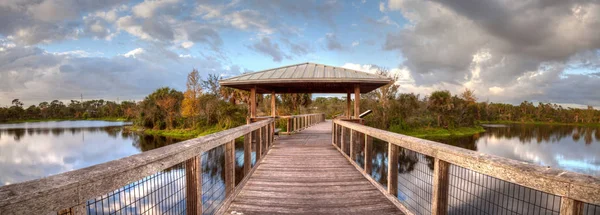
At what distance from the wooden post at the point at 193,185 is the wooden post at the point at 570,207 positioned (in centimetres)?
269

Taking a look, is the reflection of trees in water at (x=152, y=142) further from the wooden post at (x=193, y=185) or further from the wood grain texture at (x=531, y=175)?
the wood grain texture at (x=531, y=175)

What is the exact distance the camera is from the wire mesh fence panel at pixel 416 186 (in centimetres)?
328

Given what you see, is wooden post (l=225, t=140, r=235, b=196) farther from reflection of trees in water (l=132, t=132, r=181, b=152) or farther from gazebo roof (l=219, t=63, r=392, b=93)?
reflection of trees in water (l=132, t=132, r=181, b=152)

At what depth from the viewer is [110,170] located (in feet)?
4.66

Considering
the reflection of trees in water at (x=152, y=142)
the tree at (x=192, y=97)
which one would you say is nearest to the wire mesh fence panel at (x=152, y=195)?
the reflection of trees in water at (x=152, y=142)

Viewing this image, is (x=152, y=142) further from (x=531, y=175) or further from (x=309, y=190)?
(x=531, y=175)

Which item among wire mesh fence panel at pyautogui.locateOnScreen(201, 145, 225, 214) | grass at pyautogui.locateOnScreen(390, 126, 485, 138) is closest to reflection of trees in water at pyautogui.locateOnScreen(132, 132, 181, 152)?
wire mesh fence panel at pyautogui.locateOnScreen(201, 145, 225, 214)

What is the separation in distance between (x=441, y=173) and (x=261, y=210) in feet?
7.06

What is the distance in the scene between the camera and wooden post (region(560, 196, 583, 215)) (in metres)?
1.40

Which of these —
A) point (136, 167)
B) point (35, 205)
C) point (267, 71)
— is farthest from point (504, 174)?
point (267, 71)

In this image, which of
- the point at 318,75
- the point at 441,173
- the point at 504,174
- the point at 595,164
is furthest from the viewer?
the point at 595,164

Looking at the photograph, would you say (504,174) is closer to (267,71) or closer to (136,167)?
(136,167)

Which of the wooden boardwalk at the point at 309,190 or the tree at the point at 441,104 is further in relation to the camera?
the tree at the point at 441,104

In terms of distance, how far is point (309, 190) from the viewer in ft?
13.5
